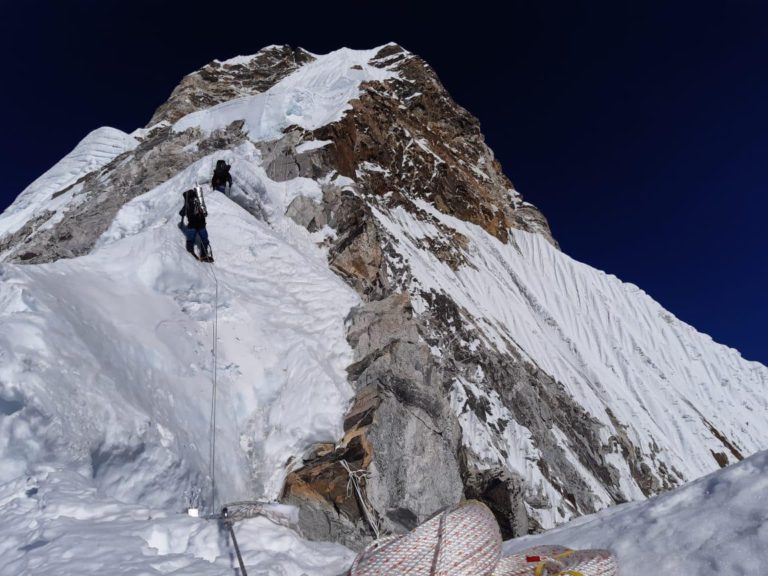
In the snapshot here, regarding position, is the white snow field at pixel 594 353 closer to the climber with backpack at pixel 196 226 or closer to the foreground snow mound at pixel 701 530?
the climber with backpack at pixel 196 226

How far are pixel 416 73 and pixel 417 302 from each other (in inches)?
1358

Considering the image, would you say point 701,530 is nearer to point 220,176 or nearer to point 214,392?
point 214,392

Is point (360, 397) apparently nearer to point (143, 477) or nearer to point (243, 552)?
point (143, 477)

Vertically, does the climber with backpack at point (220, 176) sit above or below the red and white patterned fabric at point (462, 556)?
above

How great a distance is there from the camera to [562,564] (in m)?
2.49

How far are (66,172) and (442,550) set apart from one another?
33207mm

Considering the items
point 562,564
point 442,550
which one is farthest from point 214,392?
point 562,564

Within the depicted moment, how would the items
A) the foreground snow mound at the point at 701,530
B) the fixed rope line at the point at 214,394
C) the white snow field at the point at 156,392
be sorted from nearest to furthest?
the foreground snow mound at the point at 701,530 < the white snow field at the point at 156,392 < the fixed rope line at the point at 214,394

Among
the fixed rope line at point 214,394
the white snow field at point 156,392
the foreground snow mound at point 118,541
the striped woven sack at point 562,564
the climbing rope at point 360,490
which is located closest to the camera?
the striped woven sack at point 562,564

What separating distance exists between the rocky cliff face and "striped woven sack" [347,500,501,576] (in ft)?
12.5

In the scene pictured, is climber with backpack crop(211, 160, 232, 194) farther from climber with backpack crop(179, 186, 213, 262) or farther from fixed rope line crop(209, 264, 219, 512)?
fixed rope line crop(209, 264, 219, 512)

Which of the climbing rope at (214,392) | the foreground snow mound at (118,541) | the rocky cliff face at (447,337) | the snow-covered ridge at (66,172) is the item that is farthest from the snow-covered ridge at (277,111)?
the foreground snow mound at (118,541)

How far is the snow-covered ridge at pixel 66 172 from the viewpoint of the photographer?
23.9m

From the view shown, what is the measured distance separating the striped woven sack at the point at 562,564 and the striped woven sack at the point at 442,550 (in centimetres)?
15
